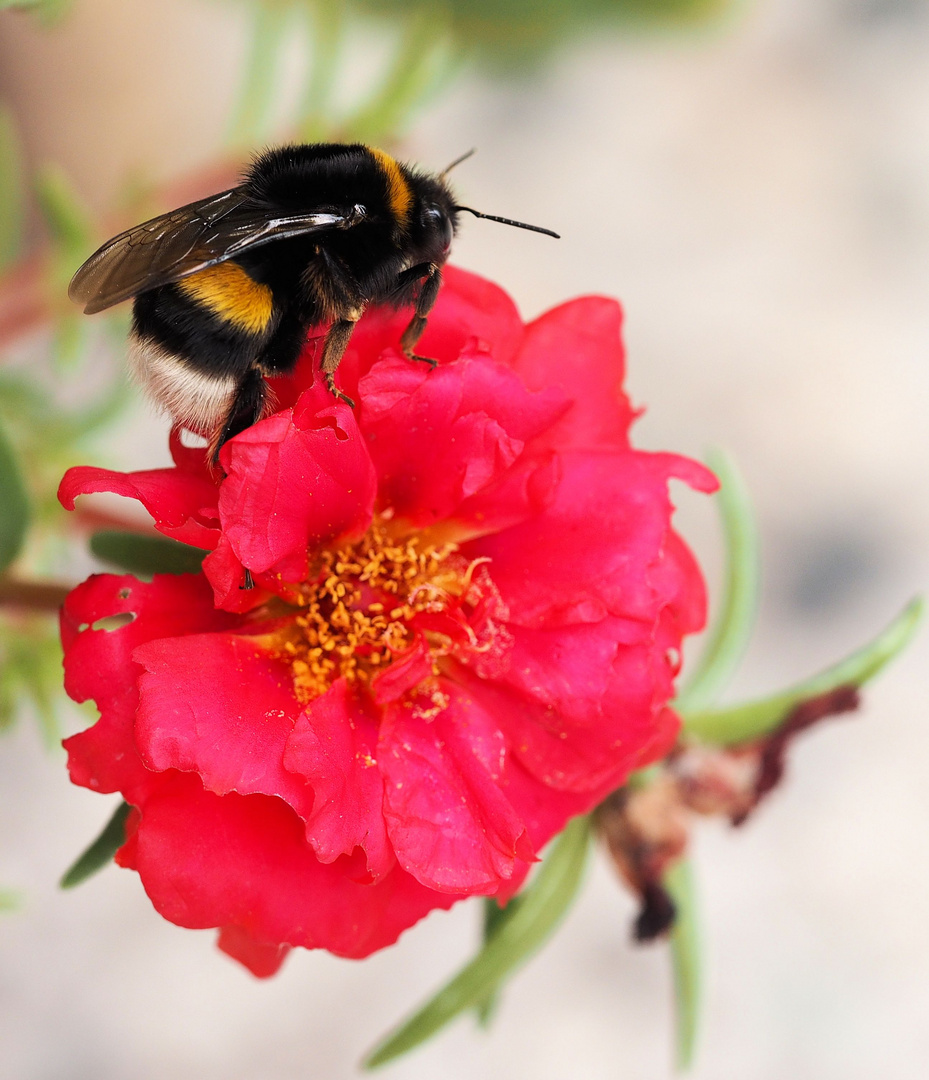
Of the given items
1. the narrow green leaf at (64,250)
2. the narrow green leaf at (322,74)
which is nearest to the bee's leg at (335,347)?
the narrow green leaf at (64,250)

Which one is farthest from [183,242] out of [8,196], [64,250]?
[8,196]

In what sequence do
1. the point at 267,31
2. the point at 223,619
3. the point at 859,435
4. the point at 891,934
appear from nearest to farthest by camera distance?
the point at 223,619 < the point at 267,31 < the point at 891,934 < the point at 859,435

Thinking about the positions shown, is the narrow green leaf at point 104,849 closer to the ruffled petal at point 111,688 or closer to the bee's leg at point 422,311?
the ruffled petal at point 111,688

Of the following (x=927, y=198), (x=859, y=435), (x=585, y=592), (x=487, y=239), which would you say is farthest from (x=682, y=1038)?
(x=927, y=198)

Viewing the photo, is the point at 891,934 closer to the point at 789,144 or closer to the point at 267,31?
the point at 789,144

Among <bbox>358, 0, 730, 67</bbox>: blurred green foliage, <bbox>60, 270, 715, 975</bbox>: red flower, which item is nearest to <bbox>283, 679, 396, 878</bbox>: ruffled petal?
<bbox>60, 270, 715, 975</bbox>: red flower

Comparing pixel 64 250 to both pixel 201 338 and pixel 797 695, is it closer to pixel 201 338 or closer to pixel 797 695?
pixel 201 338
